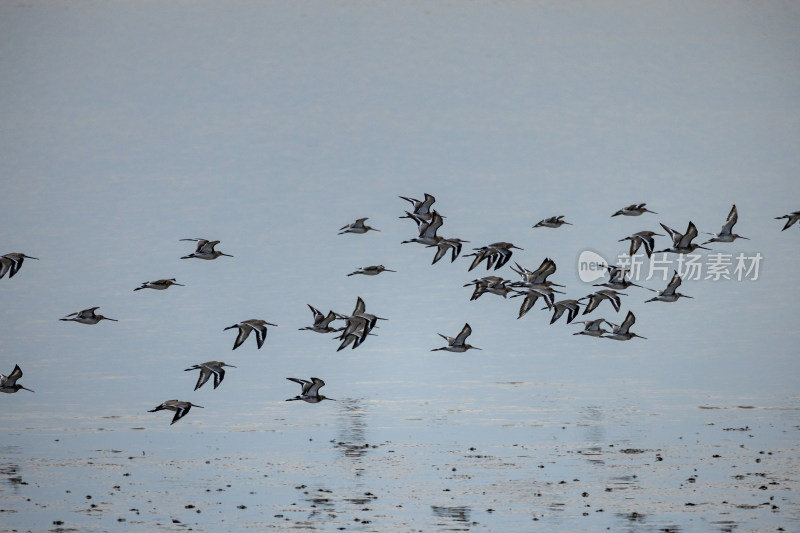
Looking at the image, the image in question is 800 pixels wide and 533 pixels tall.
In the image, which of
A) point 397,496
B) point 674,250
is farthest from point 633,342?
point 397,496

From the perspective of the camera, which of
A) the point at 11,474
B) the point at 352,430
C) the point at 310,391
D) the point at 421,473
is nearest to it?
the point at 11,474

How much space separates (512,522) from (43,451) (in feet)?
44.1

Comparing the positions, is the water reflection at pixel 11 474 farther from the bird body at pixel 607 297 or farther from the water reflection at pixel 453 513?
the bird body at pixel 607 297

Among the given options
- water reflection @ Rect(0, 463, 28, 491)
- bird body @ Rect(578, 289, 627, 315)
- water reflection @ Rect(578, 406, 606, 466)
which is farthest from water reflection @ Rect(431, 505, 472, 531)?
water reflection @ Rect(0, 463, 28, 491)

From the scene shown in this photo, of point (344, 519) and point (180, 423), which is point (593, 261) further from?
point (344, 519)

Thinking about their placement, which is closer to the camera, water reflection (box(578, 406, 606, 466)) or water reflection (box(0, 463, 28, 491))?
water reflection (box(0, 463, 28, 491))

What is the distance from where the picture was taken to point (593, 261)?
70.4m

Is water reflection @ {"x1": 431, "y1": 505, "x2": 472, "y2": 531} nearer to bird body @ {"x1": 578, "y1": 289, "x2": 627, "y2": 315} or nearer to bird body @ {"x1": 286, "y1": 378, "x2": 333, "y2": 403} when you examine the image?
bird body @ {"x1": 286, "y1": 378, "x2": 333, "y2": 403}

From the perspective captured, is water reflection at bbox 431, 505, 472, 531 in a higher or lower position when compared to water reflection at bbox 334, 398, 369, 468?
lower

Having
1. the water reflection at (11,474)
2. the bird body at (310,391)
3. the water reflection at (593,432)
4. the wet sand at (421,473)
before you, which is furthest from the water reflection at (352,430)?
the water reflection at (11,474)

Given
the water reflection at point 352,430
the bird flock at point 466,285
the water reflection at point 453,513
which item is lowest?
the water reflection at point 453,513

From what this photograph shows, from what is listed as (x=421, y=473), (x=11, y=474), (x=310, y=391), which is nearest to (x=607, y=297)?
(x=421, y=473)

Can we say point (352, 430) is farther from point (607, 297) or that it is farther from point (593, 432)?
point (607, 297)

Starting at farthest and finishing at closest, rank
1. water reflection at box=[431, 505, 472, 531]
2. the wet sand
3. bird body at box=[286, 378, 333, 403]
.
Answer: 1. bird body at box=[286, 378, 333, 403]
2. the wet sand
3. water reflection at box=[431, 505, 472, 531]
